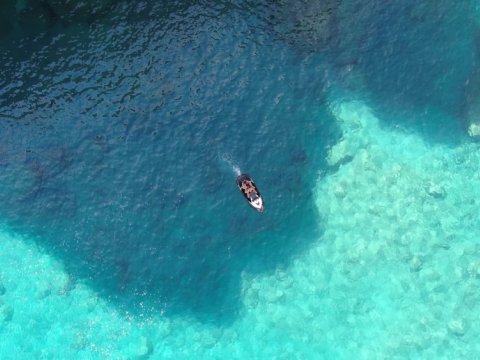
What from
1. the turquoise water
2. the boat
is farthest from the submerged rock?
the boat

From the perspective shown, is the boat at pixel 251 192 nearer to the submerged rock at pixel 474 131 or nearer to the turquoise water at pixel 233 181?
the turquoise water at pixel 233 181

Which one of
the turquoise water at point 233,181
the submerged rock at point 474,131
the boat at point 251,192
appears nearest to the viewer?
the turquoise water at point 233,181

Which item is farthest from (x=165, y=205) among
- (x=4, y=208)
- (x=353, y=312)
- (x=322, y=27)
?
(x=322, y=27)

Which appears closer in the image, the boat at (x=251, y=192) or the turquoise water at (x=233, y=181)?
the turquoise water at (x=233, y=181)

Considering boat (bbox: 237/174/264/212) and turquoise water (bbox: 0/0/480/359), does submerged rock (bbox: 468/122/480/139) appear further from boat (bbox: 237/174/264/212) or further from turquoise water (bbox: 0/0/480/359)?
boat (bbox: 237/174/264/212)

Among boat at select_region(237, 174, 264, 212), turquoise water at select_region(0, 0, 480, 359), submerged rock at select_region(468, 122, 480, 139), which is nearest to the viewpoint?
turquoise water at select_region(0, 0, 480, 359)

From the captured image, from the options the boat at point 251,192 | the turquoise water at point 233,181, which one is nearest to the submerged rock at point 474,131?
the turquoise water at point 233,181
